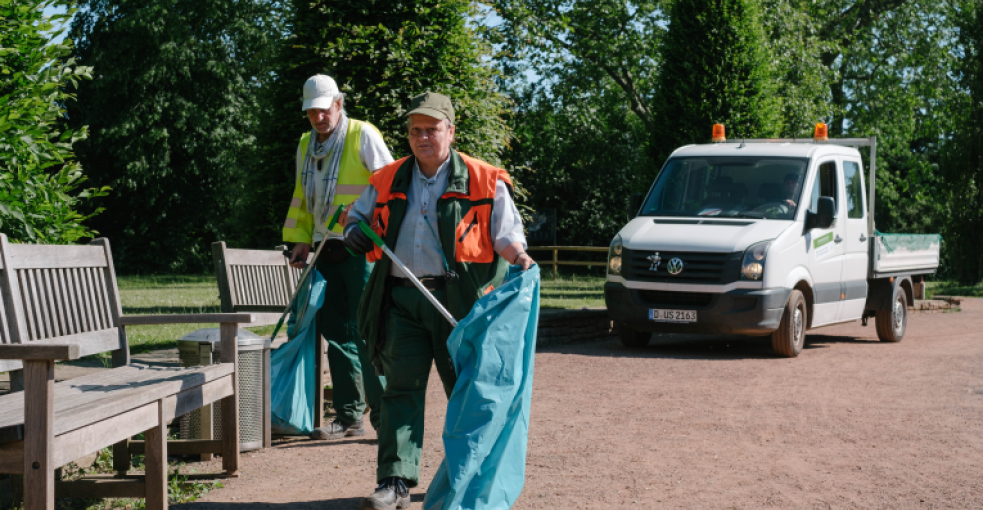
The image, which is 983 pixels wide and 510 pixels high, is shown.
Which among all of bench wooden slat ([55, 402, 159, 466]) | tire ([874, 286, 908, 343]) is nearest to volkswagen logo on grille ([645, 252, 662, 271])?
tire ([874, 286, 908, 343])

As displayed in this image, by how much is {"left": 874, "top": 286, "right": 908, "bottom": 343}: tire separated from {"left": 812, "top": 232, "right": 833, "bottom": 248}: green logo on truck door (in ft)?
6.51

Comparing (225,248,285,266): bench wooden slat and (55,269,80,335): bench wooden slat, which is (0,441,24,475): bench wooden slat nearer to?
(55,269,80,335): bench wooden slat

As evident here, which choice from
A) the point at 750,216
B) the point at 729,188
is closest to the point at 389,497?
the point at 750,216

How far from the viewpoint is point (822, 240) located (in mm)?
11453

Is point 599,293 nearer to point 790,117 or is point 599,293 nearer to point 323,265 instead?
point 790,117

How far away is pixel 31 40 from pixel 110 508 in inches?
107

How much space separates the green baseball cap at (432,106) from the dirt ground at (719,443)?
72.3 inches

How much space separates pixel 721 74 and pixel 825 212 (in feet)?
27.3

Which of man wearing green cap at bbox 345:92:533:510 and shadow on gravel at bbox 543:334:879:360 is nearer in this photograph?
man wearing green cap at bbox 345:92:533:510

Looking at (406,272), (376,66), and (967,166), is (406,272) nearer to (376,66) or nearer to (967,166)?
(376,66)

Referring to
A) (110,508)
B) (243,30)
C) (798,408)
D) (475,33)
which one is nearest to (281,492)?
(110,508)

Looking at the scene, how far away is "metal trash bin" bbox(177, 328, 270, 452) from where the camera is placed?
563 centimetres

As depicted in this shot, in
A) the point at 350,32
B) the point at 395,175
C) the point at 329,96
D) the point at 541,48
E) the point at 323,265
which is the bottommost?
the point at 323,265

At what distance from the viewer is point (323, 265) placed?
6.09 meters
